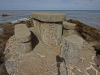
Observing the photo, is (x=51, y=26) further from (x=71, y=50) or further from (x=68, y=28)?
(x=68, y=28)

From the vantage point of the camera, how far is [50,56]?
3852 mm

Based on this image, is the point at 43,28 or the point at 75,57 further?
the point at 43,28

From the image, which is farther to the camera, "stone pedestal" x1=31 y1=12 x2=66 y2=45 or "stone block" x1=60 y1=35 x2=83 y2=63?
"stone pedestal" x1=31 y1=12 x2=66 y2=45

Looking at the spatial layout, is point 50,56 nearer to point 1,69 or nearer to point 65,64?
point 65,64

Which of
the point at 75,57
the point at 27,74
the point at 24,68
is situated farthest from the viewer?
the point at 75,57

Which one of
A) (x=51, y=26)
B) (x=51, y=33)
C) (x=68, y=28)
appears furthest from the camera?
(x=68, y=28)

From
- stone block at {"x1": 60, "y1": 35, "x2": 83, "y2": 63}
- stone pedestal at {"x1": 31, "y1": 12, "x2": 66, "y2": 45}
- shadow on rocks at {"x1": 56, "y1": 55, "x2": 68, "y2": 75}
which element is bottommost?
shadow on rocks at {"x1": 56, "y1": 55, "x2": 68, "y2": 75}

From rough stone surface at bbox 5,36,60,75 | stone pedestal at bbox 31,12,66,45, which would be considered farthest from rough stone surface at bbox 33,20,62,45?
rough stone surface at bbox 5,36,60,75

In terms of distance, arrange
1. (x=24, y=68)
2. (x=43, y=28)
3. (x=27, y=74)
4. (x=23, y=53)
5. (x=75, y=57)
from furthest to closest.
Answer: (x=43, y=28), (x=23, y=53), (x=75, y=57), (x=24, y=68), (x=27, y=74)

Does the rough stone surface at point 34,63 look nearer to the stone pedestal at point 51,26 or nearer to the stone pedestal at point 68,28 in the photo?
the stone pedestal at point 51,26

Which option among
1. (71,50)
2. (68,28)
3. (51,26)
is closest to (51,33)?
(51,26)

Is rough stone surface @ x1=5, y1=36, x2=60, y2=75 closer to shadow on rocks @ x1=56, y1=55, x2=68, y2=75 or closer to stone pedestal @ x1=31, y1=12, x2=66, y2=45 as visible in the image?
shadow on rocks @ x1=56, y1=55, x2=68, y2=75

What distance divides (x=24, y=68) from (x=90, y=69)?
6.91 ft

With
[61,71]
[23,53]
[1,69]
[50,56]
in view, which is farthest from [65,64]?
[1,69]
